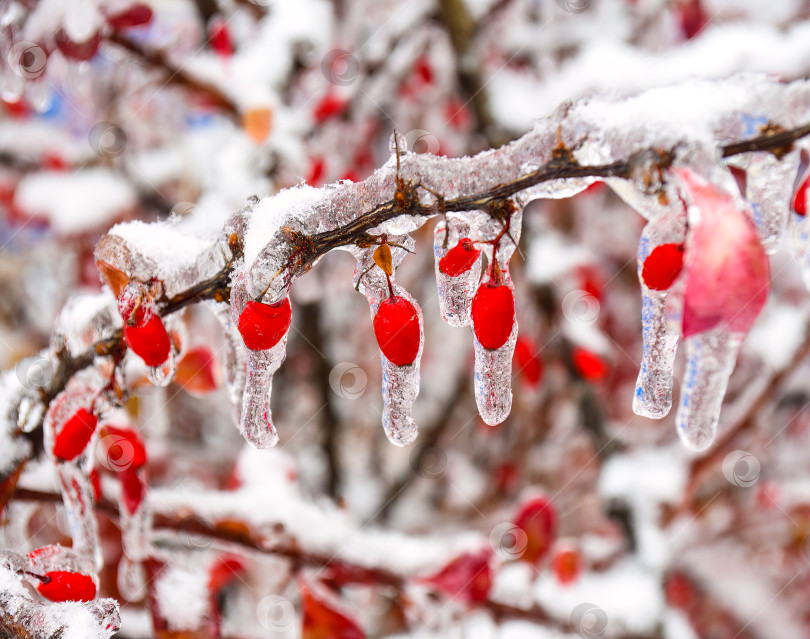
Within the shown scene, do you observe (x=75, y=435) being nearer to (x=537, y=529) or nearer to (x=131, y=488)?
(x=131, y=488)

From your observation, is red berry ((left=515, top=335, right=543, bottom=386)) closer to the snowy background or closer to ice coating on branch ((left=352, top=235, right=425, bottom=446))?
the snowy background

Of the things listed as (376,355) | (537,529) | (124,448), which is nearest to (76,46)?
(124,448)

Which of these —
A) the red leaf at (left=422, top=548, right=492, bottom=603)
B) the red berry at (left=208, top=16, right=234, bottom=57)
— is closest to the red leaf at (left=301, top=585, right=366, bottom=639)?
the red leaf at (left=422, top=548, right=492, bottom=603)

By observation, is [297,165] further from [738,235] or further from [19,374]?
[738,235]

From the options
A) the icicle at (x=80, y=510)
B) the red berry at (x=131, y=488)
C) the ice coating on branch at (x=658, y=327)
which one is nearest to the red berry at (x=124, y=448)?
the red berry at (x=131, y=488)

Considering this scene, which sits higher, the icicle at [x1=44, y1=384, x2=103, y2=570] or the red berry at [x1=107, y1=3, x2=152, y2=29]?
the red berry at [x1=107, y1=3, x2=152, y2=29]

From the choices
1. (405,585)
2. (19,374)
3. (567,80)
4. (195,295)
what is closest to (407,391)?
(195,295)

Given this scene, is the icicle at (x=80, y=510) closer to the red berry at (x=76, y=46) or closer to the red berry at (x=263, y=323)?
the red berry at (x=263, y=323)
